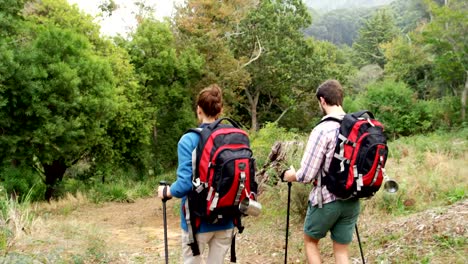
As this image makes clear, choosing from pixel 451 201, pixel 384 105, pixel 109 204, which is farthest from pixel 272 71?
pixel 451 201

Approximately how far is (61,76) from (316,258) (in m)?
9.63

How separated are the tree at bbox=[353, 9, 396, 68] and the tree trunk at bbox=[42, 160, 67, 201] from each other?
39.2 meters

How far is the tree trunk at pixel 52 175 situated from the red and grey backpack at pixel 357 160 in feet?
47.5

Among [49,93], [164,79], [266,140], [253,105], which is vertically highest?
[164,79]

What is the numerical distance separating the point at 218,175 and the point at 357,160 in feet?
3.19

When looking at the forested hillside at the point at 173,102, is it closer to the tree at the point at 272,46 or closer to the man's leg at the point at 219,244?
the tree at the point at 272,46

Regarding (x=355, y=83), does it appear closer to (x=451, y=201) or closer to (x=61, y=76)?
(x=61, y=76)

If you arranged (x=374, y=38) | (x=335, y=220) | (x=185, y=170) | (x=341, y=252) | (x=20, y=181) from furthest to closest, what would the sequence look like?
(x=374, y=38) < (x=20, y=181) < (x=341, y=252) < (x=335, y=220) < (x=185, y=170)

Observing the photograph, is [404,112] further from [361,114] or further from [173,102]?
[361,114]

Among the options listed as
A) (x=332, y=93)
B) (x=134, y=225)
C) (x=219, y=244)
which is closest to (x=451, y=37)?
(x=134, y=225)

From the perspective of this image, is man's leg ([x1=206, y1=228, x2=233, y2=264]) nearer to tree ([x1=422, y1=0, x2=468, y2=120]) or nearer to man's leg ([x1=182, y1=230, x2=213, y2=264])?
man's leg ([x1=182, y1=230, x2=213, y2=264])

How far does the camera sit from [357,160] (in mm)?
2893

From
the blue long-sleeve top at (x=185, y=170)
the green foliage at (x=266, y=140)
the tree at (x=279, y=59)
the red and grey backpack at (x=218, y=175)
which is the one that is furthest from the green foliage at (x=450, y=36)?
the blue long-sleeve top at (x=185, y=170)

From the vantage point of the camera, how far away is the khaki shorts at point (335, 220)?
3.04 meters
